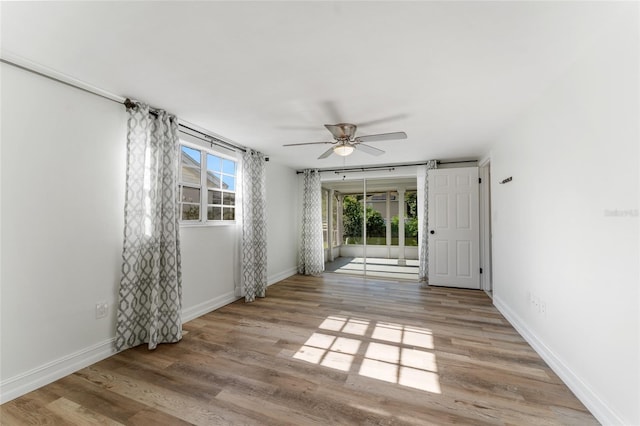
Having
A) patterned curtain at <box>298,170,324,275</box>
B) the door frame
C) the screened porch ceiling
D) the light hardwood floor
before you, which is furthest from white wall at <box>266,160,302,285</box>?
the door frame

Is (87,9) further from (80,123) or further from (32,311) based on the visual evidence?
(32,311)

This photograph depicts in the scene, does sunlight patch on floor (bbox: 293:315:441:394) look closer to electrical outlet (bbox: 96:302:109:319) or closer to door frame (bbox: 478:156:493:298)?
electrical outlet (bbox: 96:302:109:319)

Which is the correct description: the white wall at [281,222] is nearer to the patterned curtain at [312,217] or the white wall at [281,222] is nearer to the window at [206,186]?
the patterned curtain at [312,217]

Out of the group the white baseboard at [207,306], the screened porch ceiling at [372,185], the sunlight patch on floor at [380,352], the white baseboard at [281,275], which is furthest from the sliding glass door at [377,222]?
the sunlight patch on floor at [380,352]

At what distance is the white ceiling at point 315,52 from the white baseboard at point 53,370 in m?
2.24

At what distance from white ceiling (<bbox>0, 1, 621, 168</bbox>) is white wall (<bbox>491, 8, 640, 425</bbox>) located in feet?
0.82

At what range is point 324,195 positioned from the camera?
699cm

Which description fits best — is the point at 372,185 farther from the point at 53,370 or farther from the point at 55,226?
the point at 53,370

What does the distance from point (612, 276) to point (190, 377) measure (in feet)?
9.68

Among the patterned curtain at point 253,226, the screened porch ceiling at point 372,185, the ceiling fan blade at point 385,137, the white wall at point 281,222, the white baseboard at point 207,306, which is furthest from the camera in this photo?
the screened porch ceiling at point 372,185

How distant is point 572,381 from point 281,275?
14.3 ft

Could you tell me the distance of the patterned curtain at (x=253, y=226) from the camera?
4043mm

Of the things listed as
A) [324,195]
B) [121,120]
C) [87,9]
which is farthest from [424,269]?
[87,9]

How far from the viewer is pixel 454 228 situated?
15.8ft
